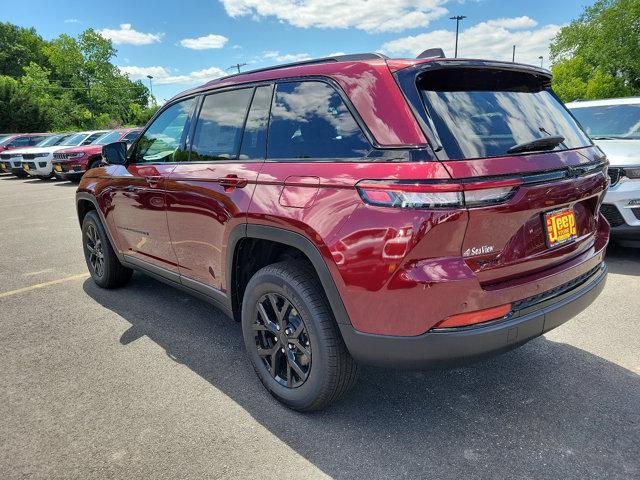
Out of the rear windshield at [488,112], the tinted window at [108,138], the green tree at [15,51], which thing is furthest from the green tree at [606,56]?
the green tree at [15,51]

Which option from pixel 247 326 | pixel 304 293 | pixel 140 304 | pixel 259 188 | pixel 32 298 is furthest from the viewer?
pixel 32 298

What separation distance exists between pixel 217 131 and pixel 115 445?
6.26 ft

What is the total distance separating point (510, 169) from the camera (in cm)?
204

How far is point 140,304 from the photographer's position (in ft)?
14.1

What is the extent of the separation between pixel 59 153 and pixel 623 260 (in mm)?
16034

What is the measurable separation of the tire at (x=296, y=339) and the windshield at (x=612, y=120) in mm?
5089

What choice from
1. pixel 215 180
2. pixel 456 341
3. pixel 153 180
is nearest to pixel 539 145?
pixel 456 341

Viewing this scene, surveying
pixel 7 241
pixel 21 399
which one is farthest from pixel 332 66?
pixel 7 241

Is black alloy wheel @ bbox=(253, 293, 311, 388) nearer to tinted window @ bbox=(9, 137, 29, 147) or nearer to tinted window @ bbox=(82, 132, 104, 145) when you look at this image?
tinted window @ bbox=(82, 132, 104, 145)

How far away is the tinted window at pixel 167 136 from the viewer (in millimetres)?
3420

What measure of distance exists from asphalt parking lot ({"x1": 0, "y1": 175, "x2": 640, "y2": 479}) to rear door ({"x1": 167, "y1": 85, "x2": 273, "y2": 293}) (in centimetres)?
66

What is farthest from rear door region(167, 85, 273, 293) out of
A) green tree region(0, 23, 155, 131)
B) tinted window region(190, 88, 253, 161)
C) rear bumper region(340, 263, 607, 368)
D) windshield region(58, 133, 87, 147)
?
green tree region(0, 23, 155, 131)

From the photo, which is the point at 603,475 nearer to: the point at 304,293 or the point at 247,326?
the point at 304,293

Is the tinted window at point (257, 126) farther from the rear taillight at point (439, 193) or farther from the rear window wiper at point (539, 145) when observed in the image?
the rear window wiper at point (539, 145)
